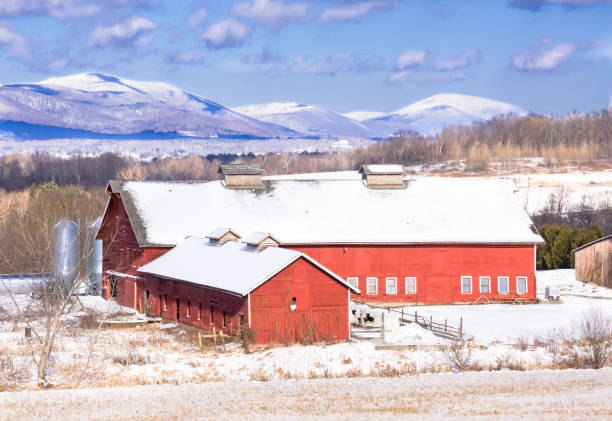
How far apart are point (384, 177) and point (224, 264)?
18.2m

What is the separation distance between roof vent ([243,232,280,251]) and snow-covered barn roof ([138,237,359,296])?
34cm

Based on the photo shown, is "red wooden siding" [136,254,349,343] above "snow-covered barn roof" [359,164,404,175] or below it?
below

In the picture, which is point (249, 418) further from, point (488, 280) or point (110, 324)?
point (488, 280)

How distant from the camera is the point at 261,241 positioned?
39906mm

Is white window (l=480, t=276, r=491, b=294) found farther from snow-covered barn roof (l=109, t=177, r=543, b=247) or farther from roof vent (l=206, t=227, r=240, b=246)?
roof vent (l=206, t=227, r=240, b=246)

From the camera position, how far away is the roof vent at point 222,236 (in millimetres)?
43344

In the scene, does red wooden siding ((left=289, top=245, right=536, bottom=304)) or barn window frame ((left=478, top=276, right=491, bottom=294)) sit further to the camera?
barn window frame ((left=478, top=276, right=491, bottom=294))

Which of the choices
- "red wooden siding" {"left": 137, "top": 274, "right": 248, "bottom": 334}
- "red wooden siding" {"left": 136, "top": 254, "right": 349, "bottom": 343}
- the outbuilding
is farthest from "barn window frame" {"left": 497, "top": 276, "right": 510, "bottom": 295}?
"red wooden siding" {"left": 137, "top": 274, "right": 248, "bottom": 334}

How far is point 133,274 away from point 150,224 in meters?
2.76

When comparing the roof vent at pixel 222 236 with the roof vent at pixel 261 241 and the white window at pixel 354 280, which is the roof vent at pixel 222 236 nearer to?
the roof vent at pixel 261 241

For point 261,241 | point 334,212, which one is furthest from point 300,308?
point 334,212

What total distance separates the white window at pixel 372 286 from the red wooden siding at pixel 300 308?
12.0 meters

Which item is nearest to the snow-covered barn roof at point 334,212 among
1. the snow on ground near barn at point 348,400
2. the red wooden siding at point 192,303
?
the red wooden siding at point 192,303

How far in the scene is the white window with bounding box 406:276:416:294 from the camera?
161 feet
